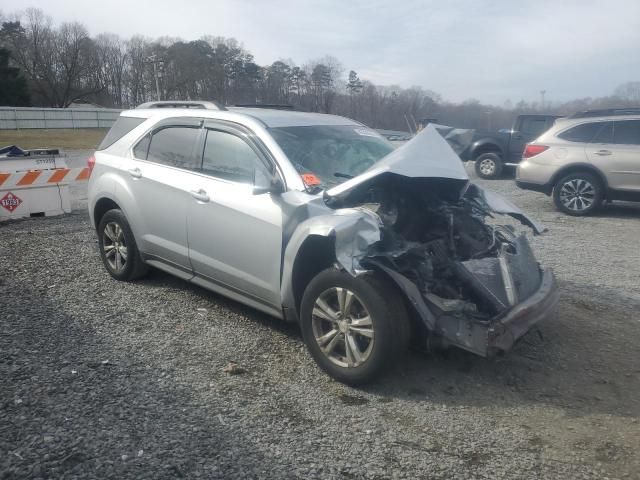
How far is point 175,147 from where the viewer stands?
195 inches

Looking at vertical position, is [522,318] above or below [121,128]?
below

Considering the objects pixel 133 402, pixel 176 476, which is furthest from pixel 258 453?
pixel 133 402

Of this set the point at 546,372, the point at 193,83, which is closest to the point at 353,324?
the point at 546,372

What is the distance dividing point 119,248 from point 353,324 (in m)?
3.09

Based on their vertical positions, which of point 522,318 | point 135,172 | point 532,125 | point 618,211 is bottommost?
point 618,211

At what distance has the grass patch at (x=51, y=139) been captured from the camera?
2995 centimetres

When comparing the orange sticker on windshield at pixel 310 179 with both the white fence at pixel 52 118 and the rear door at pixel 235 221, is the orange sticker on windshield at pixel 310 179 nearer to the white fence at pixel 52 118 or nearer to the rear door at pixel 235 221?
the rear door at pixel 235 221

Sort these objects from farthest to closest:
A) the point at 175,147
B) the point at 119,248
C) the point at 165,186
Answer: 1. the point at 119,248
2. the point at 175,147
3. the point at 165,186

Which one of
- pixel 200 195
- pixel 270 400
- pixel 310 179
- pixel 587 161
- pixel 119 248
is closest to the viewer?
pixel 270 400

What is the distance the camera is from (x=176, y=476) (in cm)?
268

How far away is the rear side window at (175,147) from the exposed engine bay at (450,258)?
182 cm

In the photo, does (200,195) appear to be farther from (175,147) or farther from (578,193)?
(578,193)

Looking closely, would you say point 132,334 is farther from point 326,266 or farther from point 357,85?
point 357,85

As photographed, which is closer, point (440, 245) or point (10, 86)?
point (440, 245)
